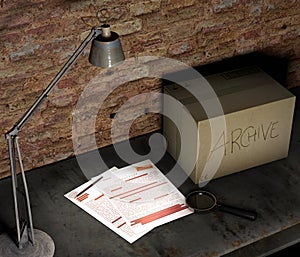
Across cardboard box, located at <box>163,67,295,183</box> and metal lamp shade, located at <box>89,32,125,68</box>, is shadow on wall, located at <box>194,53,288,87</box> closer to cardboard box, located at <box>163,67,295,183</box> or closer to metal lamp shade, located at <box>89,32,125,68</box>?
cardboard box, located at <box>163,67,295,183</box>

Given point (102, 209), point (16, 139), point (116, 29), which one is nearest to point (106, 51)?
point (16, 139)

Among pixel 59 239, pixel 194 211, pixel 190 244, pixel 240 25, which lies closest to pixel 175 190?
pixel 194 211

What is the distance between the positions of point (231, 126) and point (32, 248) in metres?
0.80

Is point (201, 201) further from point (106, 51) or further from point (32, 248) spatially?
point (106, 51)

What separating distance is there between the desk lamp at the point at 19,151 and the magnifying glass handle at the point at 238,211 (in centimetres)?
59

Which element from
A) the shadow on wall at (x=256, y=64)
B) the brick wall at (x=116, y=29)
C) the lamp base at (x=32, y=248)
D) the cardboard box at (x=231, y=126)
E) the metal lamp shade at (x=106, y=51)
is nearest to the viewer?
the metal lamp shade at (x=106, y=51)

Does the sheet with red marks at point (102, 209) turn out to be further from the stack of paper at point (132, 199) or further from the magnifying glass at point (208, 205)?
the magnifying glass at point (208, 205)

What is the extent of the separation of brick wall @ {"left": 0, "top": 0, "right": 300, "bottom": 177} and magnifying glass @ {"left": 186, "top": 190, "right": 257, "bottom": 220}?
438mm

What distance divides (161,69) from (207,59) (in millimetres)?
203

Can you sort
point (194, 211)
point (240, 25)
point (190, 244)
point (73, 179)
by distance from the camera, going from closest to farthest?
1. point (190, 244)
2. point (194, 211)
3. point (73, 179)
4. point (240, 25)

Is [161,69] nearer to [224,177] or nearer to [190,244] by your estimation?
[224,177]

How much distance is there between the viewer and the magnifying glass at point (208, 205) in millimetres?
2041

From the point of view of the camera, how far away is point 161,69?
2.33 metres

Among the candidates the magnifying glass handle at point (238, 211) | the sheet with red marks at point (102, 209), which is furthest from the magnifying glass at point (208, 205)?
the sheet with red marks at point (102, 209)
